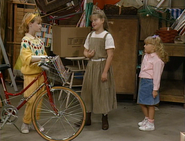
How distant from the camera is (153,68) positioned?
435 cm

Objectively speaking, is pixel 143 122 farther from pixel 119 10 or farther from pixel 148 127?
pixel 119 10

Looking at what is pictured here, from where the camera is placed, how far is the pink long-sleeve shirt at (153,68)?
431 centimetres

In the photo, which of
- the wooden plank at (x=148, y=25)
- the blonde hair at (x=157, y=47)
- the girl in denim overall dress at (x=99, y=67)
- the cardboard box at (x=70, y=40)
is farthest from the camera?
the wooden plank at (x=148, y=25)

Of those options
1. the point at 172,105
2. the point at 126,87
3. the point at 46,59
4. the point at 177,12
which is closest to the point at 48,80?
the point at 46,59

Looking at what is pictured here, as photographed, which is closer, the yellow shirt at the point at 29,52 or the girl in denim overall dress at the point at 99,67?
the yellow shirt at the point at 29,52

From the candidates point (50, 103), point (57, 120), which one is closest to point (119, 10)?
point (57, 120)

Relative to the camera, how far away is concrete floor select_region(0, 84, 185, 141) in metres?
4.08

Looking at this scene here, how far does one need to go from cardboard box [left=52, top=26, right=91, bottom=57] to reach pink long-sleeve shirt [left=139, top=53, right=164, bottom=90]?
128 centimetres

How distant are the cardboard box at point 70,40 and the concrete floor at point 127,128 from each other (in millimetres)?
1061

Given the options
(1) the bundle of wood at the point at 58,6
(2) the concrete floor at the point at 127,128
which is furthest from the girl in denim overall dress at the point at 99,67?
(1) the bundle of wood at the point at 58,6

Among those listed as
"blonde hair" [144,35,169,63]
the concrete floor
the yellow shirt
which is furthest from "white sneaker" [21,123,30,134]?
"blonde hair" [144,35,169,63]

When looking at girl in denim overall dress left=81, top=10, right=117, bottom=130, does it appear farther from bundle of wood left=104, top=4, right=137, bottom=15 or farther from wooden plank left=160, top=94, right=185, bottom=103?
wooden plank left=160, top=94, right=185, bottom=103

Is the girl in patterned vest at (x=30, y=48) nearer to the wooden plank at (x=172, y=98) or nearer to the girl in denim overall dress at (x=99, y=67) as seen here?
the girl in denim overall dress at (x=99, y=67)

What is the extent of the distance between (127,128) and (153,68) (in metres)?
0.85
